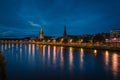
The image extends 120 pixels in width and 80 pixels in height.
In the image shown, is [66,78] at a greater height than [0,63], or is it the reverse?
[0,63]

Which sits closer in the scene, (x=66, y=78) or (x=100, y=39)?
(x=66, y=78)

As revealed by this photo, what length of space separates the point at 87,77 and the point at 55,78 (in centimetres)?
386

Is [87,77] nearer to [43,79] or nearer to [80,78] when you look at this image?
[80,78]

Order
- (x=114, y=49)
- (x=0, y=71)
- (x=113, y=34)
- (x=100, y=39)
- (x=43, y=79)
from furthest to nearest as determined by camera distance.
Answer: (x=113, y=34)
(x=100, y=39)
(x=114, y=49)
(x=43, y=79)
(x=0, y=71)

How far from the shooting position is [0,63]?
2422cm

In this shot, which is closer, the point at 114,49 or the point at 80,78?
the point at 80,78

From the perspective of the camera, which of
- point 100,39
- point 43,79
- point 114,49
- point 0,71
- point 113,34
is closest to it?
point 0,71

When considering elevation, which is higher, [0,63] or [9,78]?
[0,63]

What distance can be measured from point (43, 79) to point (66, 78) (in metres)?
2.69

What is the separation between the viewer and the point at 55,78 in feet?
88.4

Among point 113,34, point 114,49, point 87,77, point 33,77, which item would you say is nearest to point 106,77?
point 87,77

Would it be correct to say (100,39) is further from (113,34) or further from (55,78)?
(55,78)

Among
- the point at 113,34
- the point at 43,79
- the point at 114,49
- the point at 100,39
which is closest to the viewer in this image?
the point at 43,79

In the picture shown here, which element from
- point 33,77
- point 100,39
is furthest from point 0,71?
point 100,39
